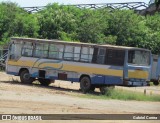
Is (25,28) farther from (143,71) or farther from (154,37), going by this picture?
(143,71)

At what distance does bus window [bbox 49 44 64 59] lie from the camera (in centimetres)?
2655

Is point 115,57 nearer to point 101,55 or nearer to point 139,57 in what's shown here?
point 101,55

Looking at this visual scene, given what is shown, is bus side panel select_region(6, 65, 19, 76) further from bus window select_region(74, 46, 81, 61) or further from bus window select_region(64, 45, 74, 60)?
bus window select_region(74, 46, 81, 61)

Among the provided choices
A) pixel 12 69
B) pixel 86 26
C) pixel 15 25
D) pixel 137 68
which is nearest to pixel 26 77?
pixel 12 69

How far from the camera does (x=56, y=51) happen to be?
26.8 m

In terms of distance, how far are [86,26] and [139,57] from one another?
24.1 metres

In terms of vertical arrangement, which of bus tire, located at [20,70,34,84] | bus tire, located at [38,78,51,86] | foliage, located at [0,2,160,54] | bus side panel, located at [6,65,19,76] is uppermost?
Result: foliage, located at [0,2,160,54]

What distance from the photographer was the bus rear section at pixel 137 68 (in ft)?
79.3

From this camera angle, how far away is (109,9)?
57.3 metres

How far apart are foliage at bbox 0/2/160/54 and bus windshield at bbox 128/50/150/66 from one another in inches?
846

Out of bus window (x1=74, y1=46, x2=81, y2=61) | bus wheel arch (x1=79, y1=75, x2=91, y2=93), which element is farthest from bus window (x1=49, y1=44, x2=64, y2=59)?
bus wheel arch (x1=79, y1=75, x2=91, y2=93)

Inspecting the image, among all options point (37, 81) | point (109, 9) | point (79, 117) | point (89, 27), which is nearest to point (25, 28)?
point (89, 27)

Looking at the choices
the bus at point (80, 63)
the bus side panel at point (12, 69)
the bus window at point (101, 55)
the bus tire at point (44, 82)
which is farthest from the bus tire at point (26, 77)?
the bus window at point (101, 55)

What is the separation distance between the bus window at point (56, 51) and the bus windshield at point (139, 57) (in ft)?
14.0
